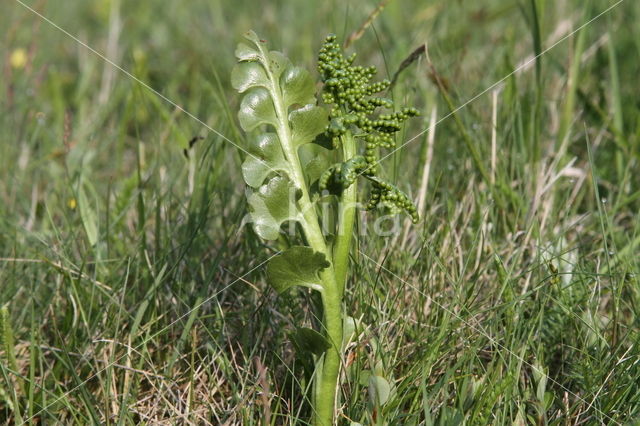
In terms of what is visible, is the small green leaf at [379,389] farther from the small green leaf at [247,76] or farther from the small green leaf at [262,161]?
the small green leaf at [247,76]

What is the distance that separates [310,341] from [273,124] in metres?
0.45

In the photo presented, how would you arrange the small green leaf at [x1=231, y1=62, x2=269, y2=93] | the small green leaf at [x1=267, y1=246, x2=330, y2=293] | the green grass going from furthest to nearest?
the green grass < the small green leaf at [x1=231, y1=62, x2=269, y2=93] < the small green leaf at [x1=267, y1=246, x2=330, y2=293]

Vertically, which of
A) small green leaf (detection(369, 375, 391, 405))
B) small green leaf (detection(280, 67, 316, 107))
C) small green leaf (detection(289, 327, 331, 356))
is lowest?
small green leaf (detection(369, 375, 391, 405))

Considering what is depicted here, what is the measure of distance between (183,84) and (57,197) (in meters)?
1.33

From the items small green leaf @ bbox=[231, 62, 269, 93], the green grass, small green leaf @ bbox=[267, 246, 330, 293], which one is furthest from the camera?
the green grass

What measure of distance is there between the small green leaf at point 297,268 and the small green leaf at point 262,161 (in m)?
0.17

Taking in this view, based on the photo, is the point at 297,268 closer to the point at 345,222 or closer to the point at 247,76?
the point at 345,222

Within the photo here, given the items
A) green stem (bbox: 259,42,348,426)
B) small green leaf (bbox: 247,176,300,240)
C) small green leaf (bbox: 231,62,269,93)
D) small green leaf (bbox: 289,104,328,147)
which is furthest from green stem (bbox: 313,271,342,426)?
small green leaf (bbox: 231,62,269,93)

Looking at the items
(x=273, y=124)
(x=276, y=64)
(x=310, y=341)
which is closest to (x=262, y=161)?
(x=273, y=124)

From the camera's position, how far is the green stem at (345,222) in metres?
1.55

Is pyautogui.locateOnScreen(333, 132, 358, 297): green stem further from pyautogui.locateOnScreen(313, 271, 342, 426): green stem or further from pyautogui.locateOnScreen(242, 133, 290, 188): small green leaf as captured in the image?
pyautogui.locateOnScreen(242, 133, 290, 188): small green leaf

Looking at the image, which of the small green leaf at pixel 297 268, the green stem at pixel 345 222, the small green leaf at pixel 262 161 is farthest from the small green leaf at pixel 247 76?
the small green leaf at pixel 297 268

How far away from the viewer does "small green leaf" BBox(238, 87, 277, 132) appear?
1.58 m

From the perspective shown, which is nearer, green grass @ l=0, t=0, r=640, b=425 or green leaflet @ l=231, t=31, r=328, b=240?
green leaflet @ l=231, t=31, r=328, b=240
